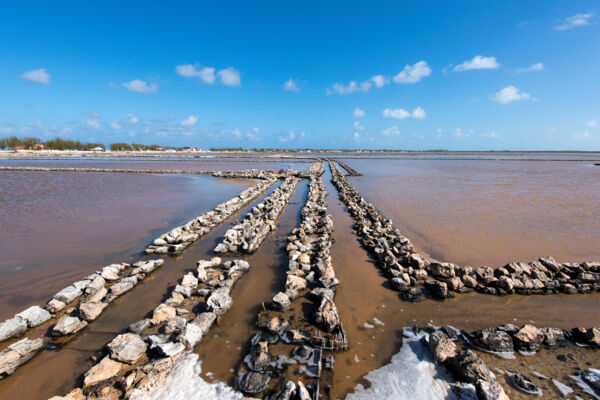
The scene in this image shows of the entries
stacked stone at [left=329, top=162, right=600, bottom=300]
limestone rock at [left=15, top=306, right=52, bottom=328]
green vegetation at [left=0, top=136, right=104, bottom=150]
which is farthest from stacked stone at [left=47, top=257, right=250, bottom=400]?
green vegetation at [left=0, top=136, right=104, bottom=150]

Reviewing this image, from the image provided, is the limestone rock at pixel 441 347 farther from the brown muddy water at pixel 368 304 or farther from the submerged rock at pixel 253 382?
the submerged rock at pixel 253 382

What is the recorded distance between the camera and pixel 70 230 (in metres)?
8.18

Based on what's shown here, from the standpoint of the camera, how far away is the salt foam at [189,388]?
8.99 ft

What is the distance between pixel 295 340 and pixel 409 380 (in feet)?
4.83

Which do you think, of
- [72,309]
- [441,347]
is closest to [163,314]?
[72,309]

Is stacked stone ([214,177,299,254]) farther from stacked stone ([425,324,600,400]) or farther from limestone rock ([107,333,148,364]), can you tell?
stacked stone ([425,324,600,400])

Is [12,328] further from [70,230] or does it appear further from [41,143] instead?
[41,143]

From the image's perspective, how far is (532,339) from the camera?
3402 millimetres

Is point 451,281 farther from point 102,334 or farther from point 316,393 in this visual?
point 102,334

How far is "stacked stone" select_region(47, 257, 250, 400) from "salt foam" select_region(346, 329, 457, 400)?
2205 millimetres

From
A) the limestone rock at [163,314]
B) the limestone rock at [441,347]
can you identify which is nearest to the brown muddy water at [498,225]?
the limestone rock at [441,347]

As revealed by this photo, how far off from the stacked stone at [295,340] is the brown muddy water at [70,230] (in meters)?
4.24

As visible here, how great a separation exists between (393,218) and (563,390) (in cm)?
752

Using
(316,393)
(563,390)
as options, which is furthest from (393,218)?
(316,393)
